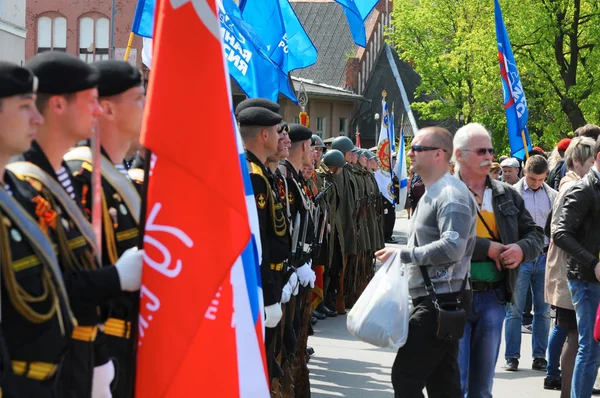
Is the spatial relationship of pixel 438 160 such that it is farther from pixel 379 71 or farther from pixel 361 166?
pixel 379 71

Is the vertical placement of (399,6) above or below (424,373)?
above

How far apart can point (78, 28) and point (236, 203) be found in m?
46.6

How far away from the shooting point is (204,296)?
338cm

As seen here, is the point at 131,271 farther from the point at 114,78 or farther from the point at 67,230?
the point at 114,78

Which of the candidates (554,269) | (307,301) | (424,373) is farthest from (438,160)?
(307,301)

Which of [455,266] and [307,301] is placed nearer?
[455,266]

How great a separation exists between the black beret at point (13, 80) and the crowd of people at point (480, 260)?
2.57 meters

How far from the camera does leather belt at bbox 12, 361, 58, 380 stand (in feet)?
10.6

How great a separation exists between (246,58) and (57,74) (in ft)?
15.7

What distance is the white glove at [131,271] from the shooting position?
3430mm

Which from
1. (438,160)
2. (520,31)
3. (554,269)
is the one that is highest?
(520,31)

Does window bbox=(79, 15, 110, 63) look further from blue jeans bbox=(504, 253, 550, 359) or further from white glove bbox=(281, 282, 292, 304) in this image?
white glove bbox=(281, 282, 292, 304)

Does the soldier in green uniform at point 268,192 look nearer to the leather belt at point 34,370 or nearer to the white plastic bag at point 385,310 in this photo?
the white plastic bag at point 385,310

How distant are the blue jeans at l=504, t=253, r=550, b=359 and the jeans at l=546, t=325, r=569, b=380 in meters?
0.90
